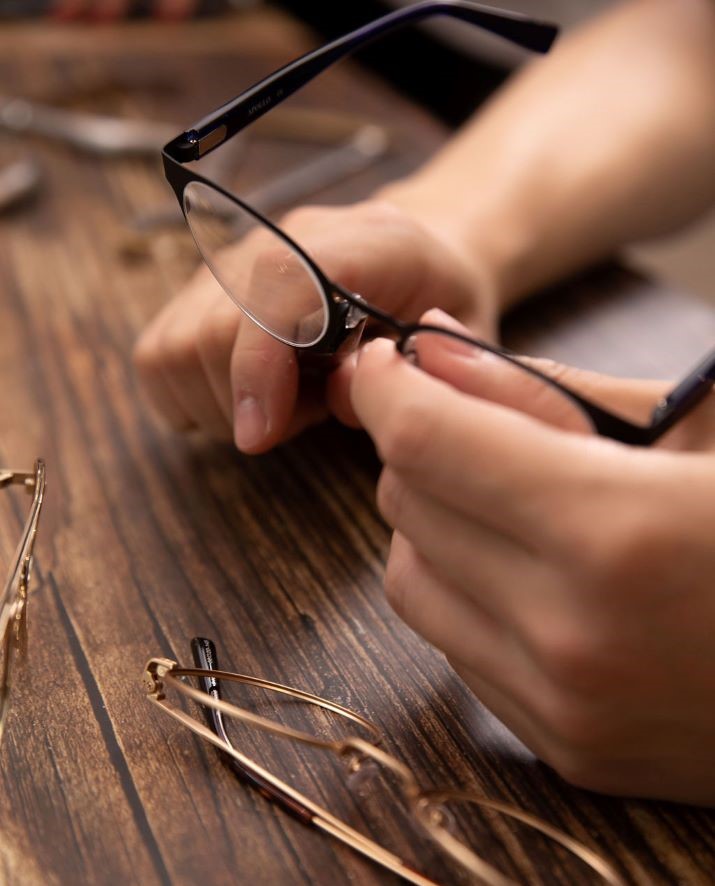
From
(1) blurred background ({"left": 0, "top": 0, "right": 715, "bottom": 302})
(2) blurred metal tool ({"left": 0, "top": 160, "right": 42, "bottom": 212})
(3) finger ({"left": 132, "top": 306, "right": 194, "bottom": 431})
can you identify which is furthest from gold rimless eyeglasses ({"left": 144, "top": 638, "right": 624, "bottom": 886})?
(1) blurred background ({"left": 0, "top": 0, "right": 715, "bottom": 302})

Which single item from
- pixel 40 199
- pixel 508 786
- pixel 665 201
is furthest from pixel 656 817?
pixel 40 199

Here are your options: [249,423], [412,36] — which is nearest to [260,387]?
[249,423]

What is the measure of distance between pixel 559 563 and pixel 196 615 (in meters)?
0.24

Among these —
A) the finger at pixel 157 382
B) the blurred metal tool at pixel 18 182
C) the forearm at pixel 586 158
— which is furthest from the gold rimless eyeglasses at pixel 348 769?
the blurred metal tool at pixel 18 182

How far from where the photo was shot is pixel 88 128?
102 cm

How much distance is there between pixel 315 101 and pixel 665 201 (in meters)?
0.48

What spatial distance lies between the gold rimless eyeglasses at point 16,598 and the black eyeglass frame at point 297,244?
173 mm

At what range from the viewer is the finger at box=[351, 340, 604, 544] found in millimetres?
341

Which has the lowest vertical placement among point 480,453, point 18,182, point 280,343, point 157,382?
point 18,182

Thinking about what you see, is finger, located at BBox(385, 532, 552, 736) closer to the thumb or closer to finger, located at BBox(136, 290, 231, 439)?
the thumb

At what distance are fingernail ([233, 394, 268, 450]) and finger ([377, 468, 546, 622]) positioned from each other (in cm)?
16

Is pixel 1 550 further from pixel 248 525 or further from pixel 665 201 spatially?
pixel 665 201

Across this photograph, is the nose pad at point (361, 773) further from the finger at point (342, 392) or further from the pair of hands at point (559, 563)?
the finger at point (342, 392)

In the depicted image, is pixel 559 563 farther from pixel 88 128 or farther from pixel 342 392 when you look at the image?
pixel 88 128
